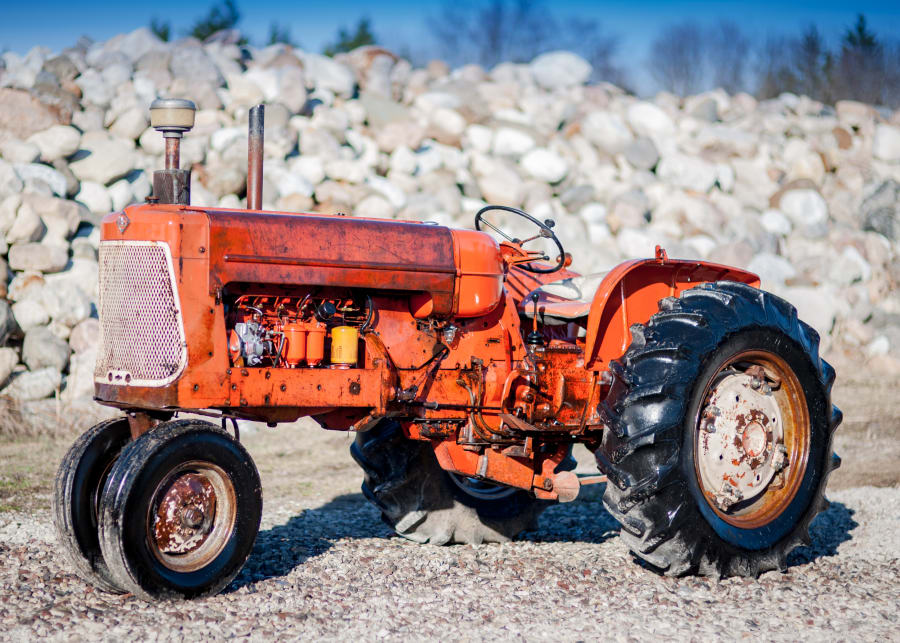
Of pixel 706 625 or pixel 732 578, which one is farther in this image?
pixel 732 578

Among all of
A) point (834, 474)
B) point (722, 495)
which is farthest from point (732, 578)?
point (834, 474)

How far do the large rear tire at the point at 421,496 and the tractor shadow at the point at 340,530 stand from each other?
0.31 m

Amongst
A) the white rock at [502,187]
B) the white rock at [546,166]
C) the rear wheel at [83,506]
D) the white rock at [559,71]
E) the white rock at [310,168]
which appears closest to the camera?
the rear wheel at [83,506]

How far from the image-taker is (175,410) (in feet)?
16.1

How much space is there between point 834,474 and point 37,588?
6.52 metres

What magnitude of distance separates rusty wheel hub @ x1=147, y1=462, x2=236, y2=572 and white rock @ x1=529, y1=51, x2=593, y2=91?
17.5m

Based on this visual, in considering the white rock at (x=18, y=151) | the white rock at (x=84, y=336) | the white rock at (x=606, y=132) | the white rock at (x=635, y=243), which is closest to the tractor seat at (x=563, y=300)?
the white rock at (x=84, y=336)

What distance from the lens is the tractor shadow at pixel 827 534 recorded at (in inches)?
241

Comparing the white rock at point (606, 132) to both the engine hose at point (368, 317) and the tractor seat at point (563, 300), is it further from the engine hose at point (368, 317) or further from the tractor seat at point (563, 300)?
the engine hose at point (368, 317)

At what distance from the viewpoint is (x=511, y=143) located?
17.2 metres

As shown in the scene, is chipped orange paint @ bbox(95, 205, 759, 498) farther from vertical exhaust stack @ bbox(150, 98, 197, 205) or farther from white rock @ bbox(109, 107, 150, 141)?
white rock @ bbox(109, 107, 150, 141)

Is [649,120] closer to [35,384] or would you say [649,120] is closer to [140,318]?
[35,384]

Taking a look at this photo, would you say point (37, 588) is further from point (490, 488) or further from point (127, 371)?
point (490, 488)

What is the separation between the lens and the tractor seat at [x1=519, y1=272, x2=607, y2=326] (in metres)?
6.18
